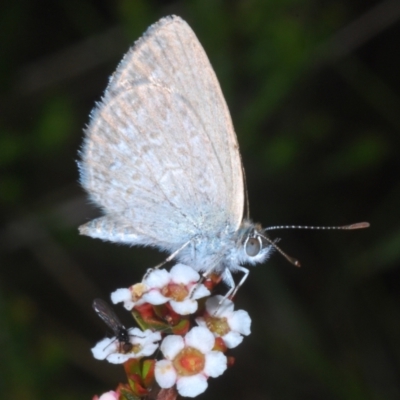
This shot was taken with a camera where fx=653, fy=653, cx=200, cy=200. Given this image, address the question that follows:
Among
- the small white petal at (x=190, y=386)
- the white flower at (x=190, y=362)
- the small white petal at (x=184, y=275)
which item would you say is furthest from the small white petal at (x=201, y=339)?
the small white petal at (x=184, y=275)

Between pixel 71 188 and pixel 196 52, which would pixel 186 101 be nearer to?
pixel 196 52

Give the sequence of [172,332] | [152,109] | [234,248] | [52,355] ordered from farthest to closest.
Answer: [52,355] → [152,109] → [234,248] → [172,332]

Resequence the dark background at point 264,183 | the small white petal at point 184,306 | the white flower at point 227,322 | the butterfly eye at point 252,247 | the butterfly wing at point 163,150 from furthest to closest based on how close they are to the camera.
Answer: the dark background at point 264,183 < the butterfly wing at point 163,150 < the butterfly eye at point 252,247 < the white flower at point 227,322 < the small white petal at point 184,306

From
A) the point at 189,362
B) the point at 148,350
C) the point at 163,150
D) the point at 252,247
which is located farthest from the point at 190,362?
the point at 163,150

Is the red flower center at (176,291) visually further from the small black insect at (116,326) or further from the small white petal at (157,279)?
the small black insect at (116,326)

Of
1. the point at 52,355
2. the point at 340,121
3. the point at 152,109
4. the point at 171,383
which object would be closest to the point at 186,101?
the point at 152,109

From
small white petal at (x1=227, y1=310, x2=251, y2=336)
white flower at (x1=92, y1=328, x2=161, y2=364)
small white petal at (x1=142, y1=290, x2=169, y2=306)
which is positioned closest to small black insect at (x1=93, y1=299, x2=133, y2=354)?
white flower at (x1=92, y1=328, x2=161, y2=364)

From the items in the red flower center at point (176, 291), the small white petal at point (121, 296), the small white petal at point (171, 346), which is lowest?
the small white petal at point (171, 346)
